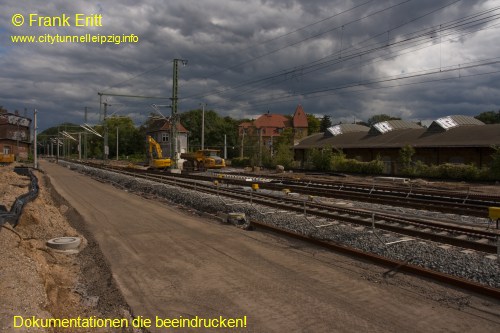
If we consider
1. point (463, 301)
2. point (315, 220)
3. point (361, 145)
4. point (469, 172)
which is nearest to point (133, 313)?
point (463, 301)

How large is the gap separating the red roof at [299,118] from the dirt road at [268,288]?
117 m

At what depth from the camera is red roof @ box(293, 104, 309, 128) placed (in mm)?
127438

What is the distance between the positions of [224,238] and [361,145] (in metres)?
43.8

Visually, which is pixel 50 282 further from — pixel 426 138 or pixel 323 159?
pixel 426 138

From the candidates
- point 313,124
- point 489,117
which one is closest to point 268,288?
point 489,117

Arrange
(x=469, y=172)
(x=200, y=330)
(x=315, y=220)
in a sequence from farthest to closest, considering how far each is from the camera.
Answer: (x=469, y=172), (x=315, y=220), (x=200, y=330)

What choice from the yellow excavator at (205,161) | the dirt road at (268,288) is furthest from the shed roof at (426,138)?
the dirt road at (268,288)

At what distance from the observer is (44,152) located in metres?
196

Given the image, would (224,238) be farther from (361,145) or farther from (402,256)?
(361,145)

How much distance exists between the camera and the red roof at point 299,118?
418 ft

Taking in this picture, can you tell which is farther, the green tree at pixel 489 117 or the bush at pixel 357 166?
the green tree at pixel 489 117

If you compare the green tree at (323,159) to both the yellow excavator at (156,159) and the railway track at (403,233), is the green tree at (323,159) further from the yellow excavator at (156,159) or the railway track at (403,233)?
the railway track at (403,233)

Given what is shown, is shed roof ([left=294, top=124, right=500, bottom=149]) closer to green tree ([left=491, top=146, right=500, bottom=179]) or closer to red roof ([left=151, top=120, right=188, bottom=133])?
green tree ([left=491, top=146, right=500, bottom=179])

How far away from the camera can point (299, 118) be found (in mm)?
128500
